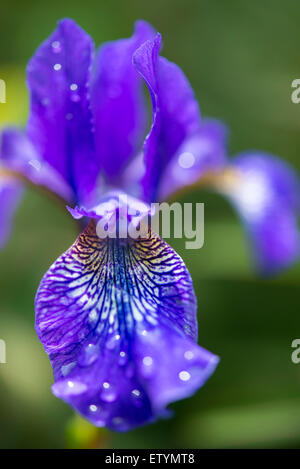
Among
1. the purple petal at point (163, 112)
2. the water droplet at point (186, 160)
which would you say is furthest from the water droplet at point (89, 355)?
the water droplet at point (186, 160)

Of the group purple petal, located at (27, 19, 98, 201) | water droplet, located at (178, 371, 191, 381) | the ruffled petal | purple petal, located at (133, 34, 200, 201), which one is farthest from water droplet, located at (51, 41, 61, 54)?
water droplet, located at (178, 371, 191, 381)

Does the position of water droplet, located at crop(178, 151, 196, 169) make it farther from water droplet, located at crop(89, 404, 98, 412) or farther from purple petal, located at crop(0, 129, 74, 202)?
water droplet, located at crop(89, 404, 98, 412)

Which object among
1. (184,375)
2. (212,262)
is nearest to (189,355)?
(184,375)

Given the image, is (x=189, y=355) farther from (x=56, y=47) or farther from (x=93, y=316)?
(x=56, y=47)

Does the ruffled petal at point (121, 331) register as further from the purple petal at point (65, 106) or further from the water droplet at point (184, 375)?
the purple petal at point (65, 106)
